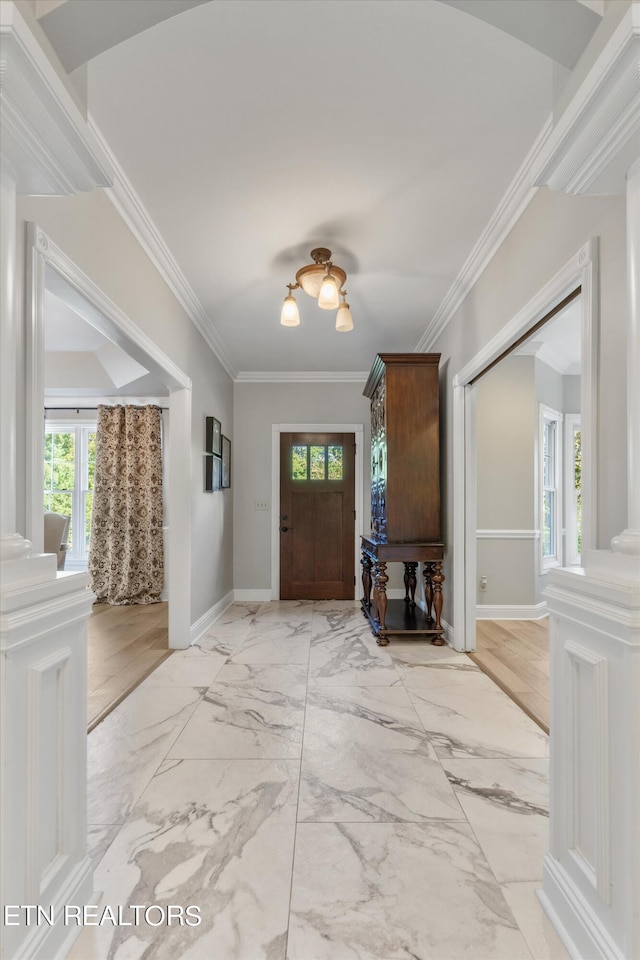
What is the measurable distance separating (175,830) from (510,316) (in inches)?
Result: 103

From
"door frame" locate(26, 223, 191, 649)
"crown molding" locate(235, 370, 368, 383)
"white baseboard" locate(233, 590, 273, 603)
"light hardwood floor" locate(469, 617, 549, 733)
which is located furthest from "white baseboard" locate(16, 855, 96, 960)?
"crown molding" locate(235, 370, 368, 383)

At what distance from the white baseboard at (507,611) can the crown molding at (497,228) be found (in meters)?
2.47

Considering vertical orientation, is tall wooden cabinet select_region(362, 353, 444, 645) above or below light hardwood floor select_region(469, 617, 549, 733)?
above

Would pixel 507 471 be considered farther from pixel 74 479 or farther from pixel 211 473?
pixel 74 479

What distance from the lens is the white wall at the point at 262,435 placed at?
550cm

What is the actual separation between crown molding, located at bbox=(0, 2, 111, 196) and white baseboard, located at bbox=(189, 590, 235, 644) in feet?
10.0

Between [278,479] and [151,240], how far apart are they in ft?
10.2

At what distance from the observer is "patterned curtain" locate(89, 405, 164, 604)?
5.31 meters

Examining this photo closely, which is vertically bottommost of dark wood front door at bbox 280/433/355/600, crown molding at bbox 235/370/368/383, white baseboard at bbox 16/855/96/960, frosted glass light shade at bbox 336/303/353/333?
white baseboard at bbox 16/855/96/960

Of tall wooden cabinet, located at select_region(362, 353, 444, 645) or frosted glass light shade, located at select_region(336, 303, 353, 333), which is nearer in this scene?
frosted glass light shade, located at select_region(336, 303, 353, 333)

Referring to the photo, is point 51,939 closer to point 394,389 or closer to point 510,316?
point 510,316

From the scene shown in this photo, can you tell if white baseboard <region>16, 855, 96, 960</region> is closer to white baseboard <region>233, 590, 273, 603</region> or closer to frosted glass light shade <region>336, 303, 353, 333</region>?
frosted glass light shade <region>336, 303, 353, 333</region>

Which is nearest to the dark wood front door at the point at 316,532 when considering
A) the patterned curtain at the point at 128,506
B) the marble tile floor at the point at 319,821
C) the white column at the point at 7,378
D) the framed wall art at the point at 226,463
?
the framed wall art at the point at 226,463

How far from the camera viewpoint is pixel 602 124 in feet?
3.59
